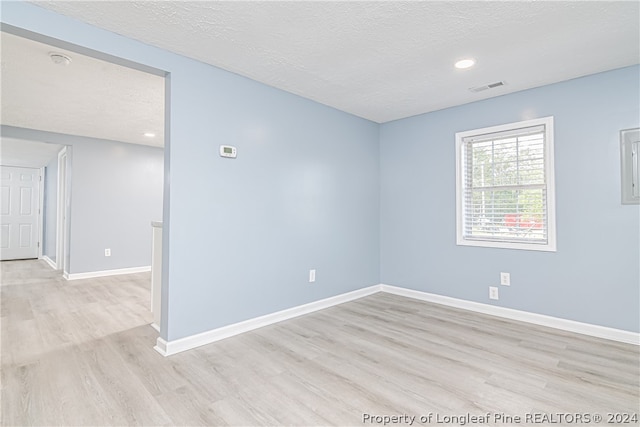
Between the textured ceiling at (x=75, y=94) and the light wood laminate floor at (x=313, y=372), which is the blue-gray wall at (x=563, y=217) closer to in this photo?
the light wood laminate floor at (x=313, y=372)

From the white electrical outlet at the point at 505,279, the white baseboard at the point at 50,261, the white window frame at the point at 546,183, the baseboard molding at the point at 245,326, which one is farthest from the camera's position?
A: the white baseboard at the point at 50,261

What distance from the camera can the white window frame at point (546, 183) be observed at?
3094 mm

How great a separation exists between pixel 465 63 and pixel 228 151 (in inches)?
84.3

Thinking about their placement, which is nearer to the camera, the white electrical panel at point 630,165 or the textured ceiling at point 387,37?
the textured ceiling at point 387,37

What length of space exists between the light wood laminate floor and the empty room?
2cm

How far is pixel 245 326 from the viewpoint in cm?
299

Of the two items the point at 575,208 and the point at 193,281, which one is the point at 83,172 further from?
the point at 575,208

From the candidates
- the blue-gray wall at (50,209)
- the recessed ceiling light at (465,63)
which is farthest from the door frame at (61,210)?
the recessed ceiling light at (465,63)

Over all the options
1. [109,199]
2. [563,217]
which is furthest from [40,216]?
[563,217]

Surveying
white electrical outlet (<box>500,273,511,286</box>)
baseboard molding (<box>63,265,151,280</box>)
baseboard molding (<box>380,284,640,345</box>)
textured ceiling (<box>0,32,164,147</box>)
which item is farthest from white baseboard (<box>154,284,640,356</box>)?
baseboard molding (<box>63,265,151,280</box>)

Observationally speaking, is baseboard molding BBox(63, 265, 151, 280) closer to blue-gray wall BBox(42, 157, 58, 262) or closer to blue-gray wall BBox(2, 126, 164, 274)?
blue-gray wall BBox(2, 126, 164, 274)

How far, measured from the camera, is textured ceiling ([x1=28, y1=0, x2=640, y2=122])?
6.42 feet

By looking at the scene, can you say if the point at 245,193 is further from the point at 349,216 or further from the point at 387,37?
the point at 387,37

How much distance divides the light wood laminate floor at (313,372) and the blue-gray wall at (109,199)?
6.76 ft
